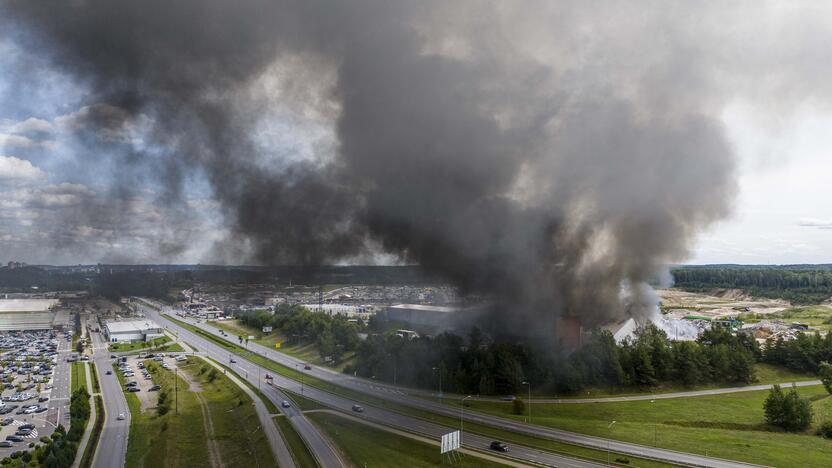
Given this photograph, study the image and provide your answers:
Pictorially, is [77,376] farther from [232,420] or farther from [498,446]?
[498,446]

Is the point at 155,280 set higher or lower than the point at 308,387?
higher

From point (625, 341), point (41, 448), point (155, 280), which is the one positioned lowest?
point (41, 448)

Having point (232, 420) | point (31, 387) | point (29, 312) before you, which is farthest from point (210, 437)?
point (31, 387)

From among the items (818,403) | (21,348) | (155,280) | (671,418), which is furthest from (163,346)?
(818,403)

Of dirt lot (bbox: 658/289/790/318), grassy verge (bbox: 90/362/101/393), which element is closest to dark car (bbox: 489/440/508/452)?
grassy verge (bbox: 90/362/101/393)

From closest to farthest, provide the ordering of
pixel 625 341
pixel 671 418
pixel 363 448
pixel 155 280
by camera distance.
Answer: pixel 155 280
pixel 363 448
pixel 671 418
pixel 625 341

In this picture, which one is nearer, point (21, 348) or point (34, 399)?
point (34, 399)

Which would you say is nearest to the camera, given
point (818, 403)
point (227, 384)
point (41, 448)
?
point (41, 448)

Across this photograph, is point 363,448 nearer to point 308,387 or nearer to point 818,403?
point 308,387
